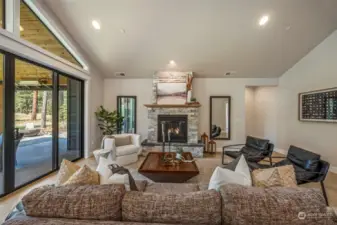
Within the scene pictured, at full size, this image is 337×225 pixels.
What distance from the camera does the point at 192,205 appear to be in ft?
4.21

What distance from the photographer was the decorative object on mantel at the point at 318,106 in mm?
4609

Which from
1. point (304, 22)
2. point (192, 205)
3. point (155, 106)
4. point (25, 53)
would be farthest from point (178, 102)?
point (192, 205)

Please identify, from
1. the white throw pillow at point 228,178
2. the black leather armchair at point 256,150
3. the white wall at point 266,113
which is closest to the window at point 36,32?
the white throw pillow at point 228,178

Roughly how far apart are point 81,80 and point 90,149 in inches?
81.3

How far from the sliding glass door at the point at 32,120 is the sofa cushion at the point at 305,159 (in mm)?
4706

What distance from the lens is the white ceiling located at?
13.1 feet

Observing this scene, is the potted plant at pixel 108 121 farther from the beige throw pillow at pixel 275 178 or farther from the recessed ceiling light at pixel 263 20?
the beige throw pillow at pixel 275 178

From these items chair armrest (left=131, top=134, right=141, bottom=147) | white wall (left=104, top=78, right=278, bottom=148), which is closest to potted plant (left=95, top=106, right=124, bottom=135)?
white wall (left=104, top=78, right=278, bottom=148)

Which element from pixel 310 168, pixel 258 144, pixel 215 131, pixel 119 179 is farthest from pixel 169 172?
pixel 215 131

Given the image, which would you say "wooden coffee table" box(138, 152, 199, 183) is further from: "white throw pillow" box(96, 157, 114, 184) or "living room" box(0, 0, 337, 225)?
"white throw pillow" box(96, 157, 114, 184)

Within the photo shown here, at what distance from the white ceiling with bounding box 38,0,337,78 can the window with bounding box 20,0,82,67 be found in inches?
16.3

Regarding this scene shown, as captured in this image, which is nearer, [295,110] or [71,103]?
[71,103]

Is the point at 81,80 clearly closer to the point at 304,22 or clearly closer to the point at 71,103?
the point at 71,103

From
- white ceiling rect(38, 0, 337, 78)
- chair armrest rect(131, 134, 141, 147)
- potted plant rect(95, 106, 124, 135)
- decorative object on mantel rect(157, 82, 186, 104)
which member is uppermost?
white ceiling rect(38, 0, 337, 78)
